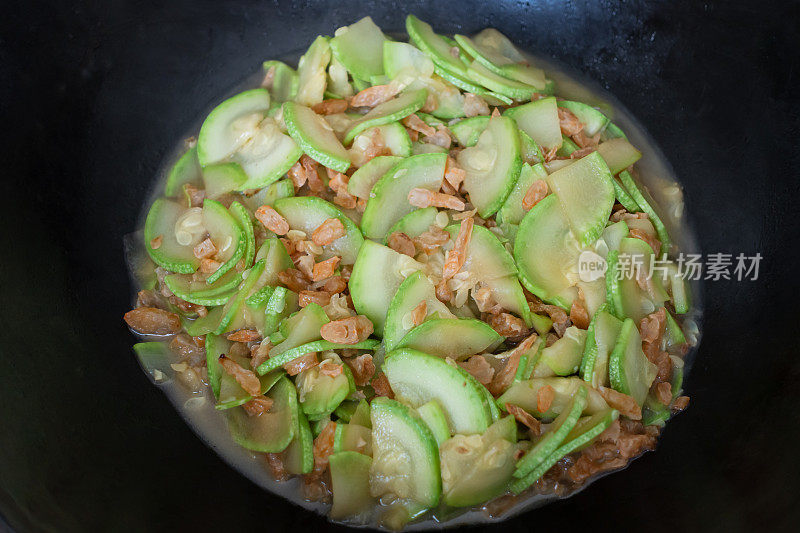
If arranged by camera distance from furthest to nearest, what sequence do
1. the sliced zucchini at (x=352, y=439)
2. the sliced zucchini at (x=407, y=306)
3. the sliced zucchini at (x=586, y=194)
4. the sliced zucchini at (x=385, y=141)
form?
Result: the sliced zucchini at (x=385, y=141) < the sliced zucchini at (x=586, y=194) < the sliced zucchini at (x=407, y=306) < the sliced zucchini at (x=352, y=439)

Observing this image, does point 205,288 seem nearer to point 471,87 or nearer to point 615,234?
point 471,87

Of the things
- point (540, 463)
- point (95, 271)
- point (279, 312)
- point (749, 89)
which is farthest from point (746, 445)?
point (95, 271)

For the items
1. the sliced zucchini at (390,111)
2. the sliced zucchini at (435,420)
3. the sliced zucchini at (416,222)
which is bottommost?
the sliced zucchini at (435,420)

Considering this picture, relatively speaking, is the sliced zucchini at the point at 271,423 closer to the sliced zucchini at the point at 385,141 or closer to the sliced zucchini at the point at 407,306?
the sliced zucchini at the point at 407,306

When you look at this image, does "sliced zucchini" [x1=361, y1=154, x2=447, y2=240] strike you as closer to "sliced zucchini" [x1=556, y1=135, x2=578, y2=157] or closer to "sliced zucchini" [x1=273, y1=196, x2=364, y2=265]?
"sliced zucchini" [x1=273, y1=196, x2=364, y2=265]

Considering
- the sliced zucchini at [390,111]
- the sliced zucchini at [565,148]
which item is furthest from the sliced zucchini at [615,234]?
the sliced zucchini at [390,111]

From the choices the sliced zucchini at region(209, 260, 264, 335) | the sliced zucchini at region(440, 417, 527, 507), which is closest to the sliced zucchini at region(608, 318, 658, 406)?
the sliced zucchini at region(440, 417, 527, 507)

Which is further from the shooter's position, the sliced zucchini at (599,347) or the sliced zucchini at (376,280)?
the sliced zucchini at (376,280)

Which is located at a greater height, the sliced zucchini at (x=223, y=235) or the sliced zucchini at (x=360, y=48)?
the sliced zucchini at (x=360, y=48)

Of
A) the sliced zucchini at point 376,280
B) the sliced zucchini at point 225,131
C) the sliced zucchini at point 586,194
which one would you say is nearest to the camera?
the sliced zucchini at point 376,280
